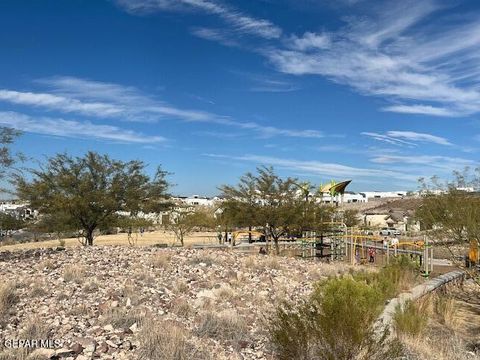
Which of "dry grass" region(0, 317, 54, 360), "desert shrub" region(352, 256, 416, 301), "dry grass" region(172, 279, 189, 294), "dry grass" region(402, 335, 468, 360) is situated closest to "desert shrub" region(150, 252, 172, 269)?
"dry grass" region(172, 279, 189, 294)

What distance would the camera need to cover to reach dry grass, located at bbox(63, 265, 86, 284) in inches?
454

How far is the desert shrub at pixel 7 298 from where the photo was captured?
28.8ft

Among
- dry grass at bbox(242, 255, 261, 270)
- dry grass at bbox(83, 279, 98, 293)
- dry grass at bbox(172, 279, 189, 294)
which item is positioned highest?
dry grass at bbox(242, 255, 261, 270)

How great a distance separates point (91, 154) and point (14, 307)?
70.6ft

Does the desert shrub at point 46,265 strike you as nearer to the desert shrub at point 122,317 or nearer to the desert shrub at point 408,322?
the desert shrub at point 122,317

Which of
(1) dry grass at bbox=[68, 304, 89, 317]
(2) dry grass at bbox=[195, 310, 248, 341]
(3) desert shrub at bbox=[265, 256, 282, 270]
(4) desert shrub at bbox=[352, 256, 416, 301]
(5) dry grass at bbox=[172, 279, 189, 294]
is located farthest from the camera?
(3) desert shrub at bbox=[265, 256, 282, 270]

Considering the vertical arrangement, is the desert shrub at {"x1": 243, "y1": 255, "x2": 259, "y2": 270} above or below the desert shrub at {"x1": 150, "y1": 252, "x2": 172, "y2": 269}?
below

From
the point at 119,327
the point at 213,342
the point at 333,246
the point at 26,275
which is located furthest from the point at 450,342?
the point at 333,246

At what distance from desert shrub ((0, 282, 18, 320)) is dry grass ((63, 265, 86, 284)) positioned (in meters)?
1.55

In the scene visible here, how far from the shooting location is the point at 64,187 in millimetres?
28672

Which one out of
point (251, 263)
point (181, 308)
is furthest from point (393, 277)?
point (181, 308)

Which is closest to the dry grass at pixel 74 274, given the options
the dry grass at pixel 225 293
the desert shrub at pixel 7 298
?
the desert shrub at pixel 7 298

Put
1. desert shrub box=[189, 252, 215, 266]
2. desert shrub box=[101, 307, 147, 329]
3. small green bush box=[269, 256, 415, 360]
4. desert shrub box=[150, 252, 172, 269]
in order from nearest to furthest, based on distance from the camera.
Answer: small green bush box=[269, 256, 415, 360] → desert shrub box=[101, 307, 147, 329] → desert shrub box=[150, 252, 172, 269] → desert shrub box=[189, 252, 215, 266]

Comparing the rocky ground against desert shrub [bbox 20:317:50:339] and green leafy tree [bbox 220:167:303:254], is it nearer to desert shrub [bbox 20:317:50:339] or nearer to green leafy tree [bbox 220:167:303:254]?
desert shrub [bbox 20:317:50:339]
